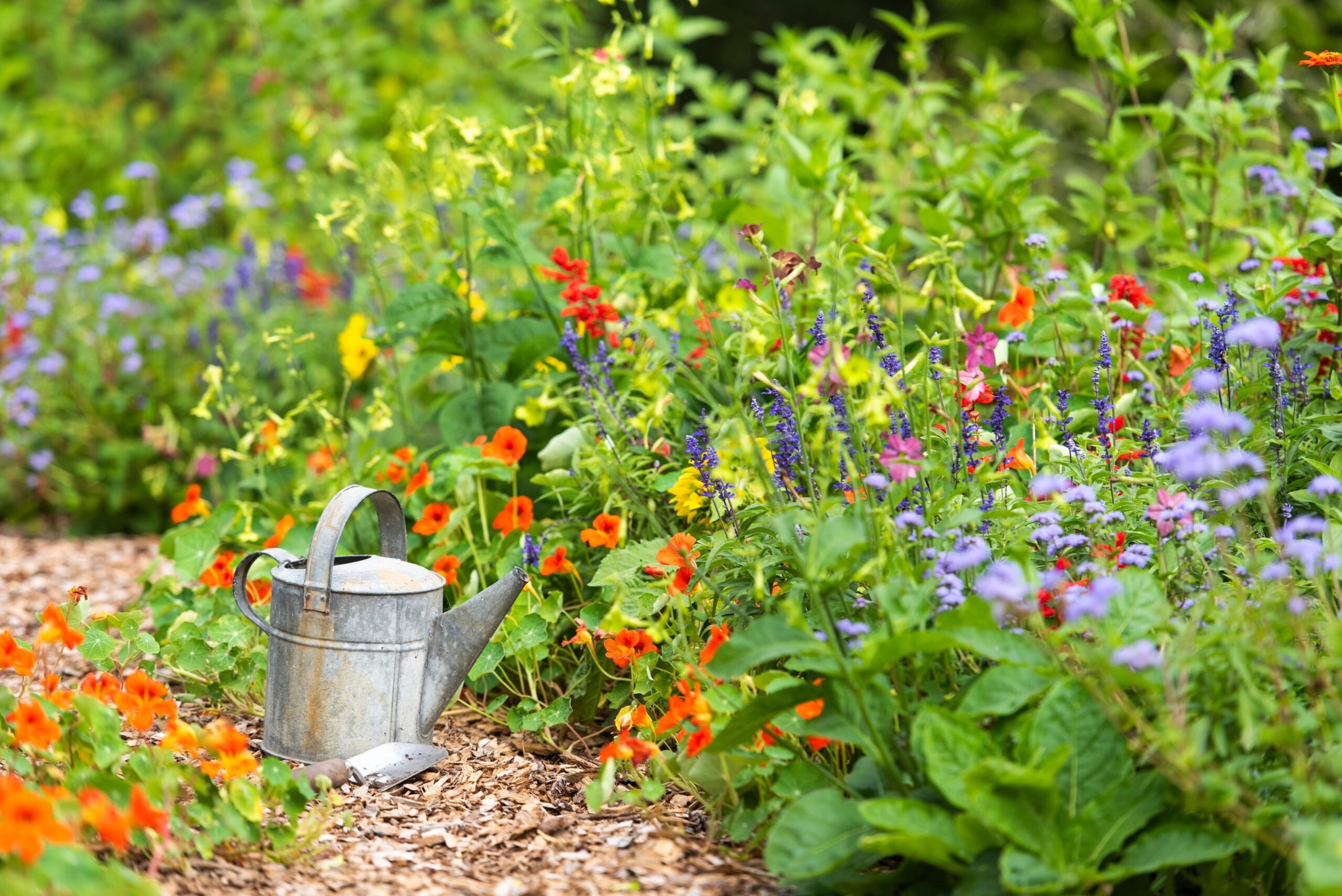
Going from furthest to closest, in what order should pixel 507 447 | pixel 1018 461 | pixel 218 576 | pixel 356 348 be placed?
pixel 356 348 → pixel 218 576 → pixel 507 447 → pixel 1018 461

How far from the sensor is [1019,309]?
2158mm

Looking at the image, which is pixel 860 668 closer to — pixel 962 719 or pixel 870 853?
pixel 962 719

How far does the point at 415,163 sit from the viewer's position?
296cm

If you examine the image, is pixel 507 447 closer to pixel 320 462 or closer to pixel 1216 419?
pixel 320 462

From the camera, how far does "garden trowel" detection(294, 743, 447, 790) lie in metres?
1.85

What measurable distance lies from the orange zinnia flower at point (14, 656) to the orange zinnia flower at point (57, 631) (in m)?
0.04

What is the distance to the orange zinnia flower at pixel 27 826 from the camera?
1163mm

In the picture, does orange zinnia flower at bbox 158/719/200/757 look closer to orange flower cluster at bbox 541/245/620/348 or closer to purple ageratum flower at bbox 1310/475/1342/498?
orange flower cluster at bbox 541/245/620/348

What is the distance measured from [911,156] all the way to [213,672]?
2.37 m

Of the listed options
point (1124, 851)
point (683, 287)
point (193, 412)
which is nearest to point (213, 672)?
point (193, 412)

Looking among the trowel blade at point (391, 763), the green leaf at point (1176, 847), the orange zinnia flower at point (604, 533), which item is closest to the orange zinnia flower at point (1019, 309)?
the orange zinnia flower at point (604, 533)

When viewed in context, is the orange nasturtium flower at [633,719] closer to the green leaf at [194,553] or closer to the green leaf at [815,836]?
the green leaf at [815,836]

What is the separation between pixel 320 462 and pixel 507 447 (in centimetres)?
69

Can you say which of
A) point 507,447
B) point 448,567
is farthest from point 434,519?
point 507,447
